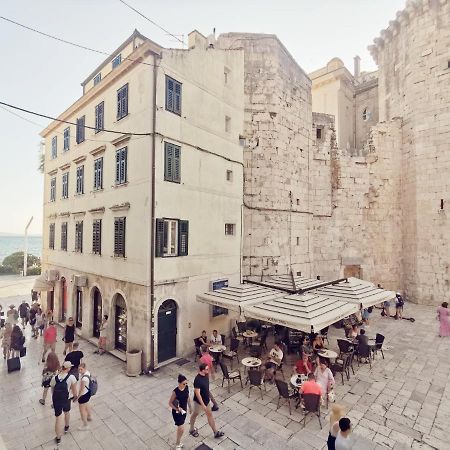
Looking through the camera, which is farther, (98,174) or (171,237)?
(98,174)

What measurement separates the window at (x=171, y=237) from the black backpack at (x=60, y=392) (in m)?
5.36

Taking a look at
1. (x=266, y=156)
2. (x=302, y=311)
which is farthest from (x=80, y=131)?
(x=302, y=311)

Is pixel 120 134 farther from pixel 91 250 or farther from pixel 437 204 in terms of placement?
pixel 437 204

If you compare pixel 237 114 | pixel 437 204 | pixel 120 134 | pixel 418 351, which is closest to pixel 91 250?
pixel 120 134

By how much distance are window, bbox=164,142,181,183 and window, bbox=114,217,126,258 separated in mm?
2791

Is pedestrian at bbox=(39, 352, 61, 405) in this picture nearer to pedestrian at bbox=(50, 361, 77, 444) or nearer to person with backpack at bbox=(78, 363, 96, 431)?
person with backpack at bbox=(78, 363, 96, 431)

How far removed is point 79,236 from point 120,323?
5.88 m

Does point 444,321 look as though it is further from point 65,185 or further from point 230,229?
point 65,185

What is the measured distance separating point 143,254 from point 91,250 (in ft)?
16.5

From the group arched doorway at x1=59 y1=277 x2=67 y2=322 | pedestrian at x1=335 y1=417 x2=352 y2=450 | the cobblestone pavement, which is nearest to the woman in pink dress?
the cobblestone pavement

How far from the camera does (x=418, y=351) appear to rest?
43.9ft

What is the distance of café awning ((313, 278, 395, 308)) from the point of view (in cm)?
1195

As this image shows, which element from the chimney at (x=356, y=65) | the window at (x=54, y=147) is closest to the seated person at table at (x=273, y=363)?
the window at (x=54, y=147)

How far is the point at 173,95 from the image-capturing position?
1287 centimetres
